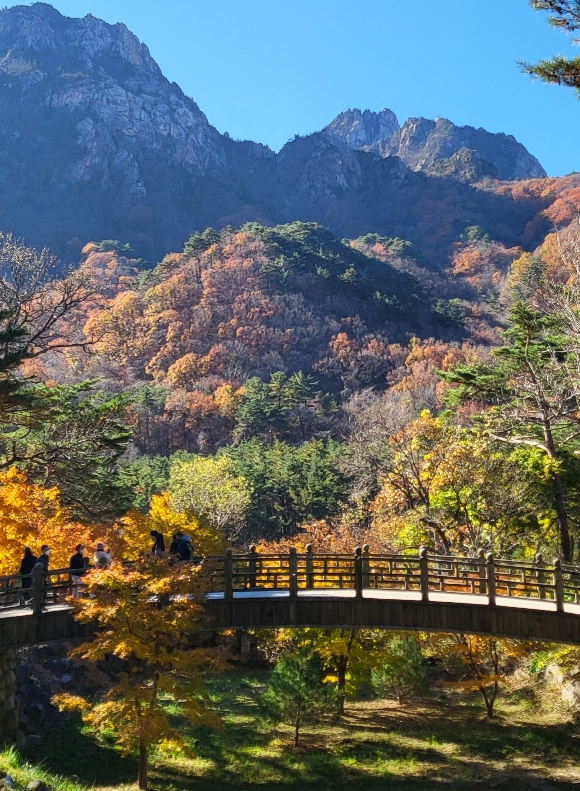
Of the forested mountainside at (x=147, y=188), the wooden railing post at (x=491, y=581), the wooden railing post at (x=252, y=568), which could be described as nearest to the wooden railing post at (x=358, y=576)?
the wooden railing post at (x=252, y=568)

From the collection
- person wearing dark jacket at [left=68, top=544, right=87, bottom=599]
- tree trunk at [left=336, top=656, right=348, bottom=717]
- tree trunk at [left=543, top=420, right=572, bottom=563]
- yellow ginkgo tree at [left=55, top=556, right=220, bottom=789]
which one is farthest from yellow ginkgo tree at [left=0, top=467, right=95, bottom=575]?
tree trunk at [left=543, top=420, right=572, bottom=563]

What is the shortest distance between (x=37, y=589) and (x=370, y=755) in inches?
503

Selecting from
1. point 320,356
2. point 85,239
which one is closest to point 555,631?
point 320,356

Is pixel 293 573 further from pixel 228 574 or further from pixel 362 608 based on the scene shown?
pixel 362 608

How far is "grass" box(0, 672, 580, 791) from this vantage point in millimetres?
19969

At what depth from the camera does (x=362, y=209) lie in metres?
194

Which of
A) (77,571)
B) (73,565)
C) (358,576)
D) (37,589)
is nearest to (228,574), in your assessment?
(358,576)

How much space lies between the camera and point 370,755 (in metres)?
22.6

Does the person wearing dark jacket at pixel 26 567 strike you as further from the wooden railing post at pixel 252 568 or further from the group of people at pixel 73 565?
the wooden railing post at pixel 252 568

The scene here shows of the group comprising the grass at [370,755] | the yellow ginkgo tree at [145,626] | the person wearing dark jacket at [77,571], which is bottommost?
the grass at [370,755]

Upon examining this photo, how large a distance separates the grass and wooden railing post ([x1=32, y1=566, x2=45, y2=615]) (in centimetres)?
317

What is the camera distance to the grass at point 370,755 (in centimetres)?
1997

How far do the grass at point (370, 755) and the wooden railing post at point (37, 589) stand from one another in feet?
10.4

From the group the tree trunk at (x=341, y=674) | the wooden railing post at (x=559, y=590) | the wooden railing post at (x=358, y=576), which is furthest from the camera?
the tree trunk at (x=341, y=674)
